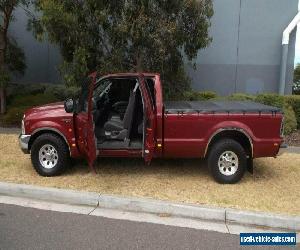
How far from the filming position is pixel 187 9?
33.3 feet

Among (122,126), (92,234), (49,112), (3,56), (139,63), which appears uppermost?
(3,56)

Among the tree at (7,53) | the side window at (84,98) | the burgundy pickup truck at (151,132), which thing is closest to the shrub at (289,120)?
the burgundy pickup truck at (151,132)

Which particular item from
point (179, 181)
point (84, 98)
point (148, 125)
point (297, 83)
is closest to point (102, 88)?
point (84, 98)

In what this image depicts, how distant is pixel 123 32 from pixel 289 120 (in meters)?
5.22

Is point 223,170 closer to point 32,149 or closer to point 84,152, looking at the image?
point 84,152

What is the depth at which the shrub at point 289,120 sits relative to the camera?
36.6 feet

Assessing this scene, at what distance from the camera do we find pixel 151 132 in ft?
22.2

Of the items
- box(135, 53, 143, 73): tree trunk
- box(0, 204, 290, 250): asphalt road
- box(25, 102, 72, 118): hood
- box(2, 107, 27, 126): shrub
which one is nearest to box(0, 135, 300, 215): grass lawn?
box(0, 204, 290, 250): asphalt road

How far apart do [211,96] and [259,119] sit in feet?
18.9

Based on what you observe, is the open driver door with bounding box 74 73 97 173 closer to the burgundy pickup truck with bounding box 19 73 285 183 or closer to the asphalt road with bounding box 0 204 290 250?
the burgundy pickup truck with bounding box 19 73 285 183

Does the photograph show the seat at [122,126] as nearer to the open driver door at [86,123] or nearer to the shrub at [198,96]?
the open driver door at [86,123]

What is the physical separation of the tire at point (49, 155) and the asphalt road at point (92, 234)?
158 centimetres

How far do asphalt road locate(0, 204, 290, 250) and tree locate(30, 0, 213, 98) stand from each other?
522cm

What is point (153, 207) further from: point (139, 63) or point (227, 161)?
point (139, 63)
